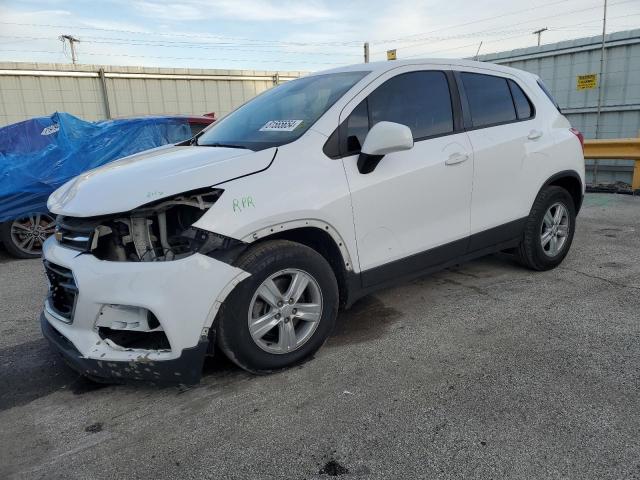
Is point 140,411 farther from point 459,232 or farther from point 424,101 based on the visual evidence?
point 424,101

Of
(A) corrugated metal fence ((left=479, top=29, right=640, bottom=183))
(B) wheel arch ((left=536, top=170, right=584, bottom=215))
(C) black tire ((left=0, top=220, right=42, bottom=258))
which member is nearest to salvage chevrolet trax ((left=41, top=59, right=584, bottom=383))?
(B) wheel arch ((left=536, top=170, right=584, bottom=215))

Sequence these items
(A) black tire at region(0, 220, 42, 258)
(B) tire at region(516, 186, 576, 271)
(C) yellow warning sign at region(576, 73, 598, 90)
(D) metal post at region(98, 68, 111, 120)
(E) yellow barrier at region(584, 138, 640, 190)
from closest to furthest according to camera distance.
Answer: (B) tire at region(516, 186, 576, 271)
(A) black tire at region(0, 220, 42, 258)
(E) yellow barrier at region(584, 138, 640, 190)
(C) yellow warning sign at region(576, 73, 598, 90)
(D) metal post at region(98, 68, 111, 120)

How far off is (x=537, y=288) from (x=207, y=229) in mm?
2995

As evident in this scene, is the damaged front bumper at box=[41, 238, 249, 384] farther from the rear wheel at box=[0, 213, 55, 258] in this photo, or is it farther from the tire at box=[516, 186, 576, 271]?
the rear wheel at box=[0, 213, 55, 258]

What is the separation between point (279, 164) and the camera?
9.18 ft

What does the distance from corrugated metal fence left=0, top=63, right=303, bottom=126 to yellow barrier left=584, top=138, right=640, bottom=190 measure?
1125 centimetres

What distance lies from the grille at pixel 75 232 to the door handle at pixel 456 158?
2339 mm

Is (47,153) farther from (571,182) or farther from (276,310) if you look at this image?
(571,182)

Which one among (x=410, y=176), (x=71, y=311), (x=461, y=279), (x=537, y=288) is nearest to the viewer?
(x=71, y=311)

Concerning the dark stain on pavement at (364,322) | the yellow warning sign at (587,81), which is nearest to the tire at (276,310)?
the dark stain on pavement at (364,322)

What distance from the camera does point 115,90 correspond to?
1430 cm

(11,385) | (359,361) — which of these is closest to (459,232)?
(359,361)

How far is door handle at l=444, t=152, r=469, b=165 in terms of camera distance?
348 cm

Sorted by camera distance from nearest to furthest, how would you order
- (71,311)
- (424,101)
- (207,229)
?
(207,229) → (71,311) → (424,101)
